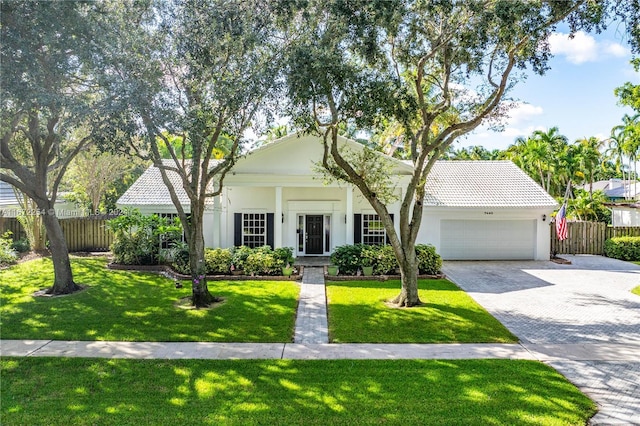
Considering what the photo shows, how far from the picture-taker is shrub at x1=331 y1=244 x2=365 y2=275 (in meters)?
16.2

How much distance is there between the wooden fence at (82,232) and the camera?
893 inches

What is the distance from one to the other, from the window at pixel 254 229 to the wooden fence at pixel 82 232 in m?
8.50

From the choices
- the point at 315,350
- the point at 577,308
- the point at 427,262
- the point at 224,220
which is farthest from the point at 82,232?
the point at 577,308

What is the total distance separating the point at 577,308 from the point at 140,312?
1275 centimetres

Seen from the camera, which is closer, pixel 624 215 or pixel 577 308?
pixel 577 308

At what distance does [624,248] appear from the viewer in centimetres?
2175

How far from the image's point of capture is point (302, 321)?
1070 cm

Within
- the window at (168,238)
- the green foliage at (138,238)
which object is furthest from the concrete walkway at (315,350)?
the window at (168,238)

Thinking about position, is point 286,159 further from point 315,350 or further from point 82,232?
point 82,232

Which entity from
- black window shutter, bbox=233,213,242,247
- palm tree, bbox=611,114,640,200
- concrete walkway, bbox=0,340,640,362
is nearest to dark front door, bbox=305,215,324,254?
black window shutter, bbox=233,213,242,247

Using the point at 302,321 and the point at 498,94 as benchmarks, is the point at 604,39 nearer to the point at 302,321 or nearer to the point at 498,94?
the point at 498,94

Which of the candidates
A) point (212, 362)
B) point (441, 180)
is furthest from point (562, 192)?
point (212, 362)

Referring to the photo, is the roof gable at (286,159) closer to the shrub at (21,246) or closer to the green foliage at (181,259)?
the green foliage at (181,259)

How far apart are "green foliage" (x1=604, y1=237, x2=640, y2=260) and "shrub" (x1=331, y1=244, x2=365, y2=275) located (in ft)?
50.6
